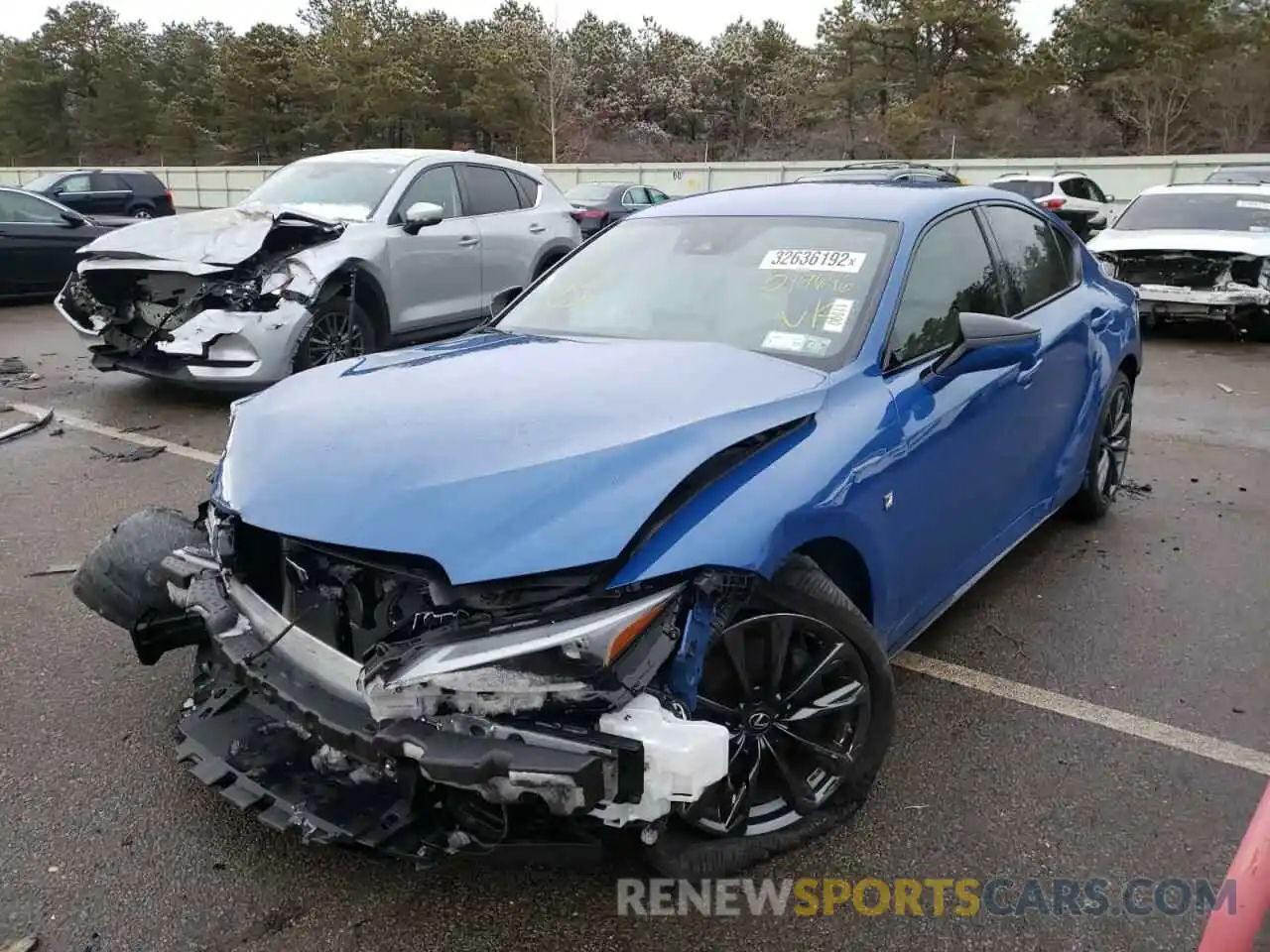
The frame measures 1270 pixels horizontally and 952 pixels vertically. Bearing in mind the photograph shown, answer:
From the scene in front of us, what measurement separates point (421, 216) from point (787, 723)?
599 cm

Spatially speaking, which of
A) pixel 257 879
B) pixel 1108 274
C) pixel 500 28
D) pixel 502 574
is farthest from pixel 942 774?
pixel 500 28

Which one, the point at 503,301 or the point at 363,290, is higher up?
the point at 503,301

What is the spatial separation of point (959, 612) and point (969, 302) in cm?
125

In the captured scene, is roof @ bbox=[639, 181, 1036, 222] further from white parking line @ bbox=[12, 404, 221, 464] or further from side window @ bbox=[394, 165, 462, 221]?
side window @ bbox=[394, 165, 462, 221]

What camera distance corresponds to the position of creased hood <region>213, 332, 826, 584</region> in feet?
7.00

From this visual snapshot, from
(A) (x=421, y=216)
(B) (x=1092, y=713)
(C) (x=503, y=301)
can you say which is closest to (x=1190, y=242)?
(A) (x=421, y=216)

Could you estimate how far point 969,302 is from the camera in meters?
3.63

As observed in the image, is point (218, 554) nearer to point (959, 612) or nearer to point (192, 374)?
point (959, 612)

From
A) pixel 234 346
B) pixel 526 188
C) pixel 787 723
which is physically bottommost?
pixel 787 723

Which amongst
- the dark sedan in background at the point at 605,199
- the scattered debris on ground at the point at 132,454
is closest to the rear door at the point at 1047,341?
the scattered debris on ground at the point at 132,454

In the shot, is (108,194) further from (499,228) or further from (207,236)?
(207,236)

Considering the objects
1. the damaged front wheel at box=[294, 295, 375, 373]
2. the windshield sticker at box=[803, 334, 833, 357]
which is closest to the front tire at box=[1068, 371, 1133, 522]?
the windshield sticker at box=[803, 334, 833, 357]

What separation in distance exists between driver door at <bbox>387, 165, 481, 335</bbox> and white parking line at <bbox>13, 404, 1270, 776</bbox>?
542 cm

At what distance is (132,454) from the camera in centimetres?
610
